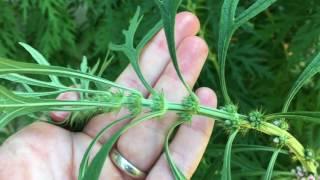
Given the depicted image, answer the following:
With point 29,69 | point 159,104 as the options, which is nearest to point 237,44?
point 159,104

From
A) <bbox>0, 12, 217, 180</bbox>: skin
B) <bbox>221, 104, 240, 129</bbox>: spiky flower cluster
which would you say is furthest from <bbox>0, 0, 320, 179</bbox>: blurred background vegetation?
<bbox>221, 104, 240, 129</bbox>: spiky flower cluster

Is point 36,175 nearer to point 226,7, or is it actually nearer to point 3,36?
point 226,7

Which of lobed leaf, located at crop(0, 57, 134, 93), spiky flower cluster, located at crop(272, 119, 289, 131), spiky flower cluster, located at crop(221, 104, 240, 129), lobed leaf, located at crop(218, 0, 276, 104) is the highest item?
lobed leaf, located at crop(218, 0, 276, 104)

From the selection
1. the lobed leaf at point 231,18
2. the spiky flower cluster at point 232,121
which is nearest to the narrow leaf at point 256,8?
the lobed leaf at point 231,18

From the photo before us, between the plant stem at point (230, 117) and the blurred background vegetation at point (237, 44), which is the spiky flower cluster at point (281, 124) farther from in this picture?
the blurred background vegetation at point (237, 44)

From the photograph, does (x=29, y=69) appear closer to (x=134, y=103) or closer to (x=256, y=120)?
(x=134, y=103)

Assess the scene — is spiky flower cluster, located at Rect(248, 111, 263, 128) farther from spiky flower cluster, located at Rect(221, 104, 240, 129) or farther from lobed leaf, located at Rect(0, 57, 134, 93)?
lobed leaf, located at Rect(0, 57, 134, 93)

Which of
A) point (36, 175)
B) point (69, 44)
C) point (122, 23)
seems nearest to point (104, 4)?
point (122, 23)
